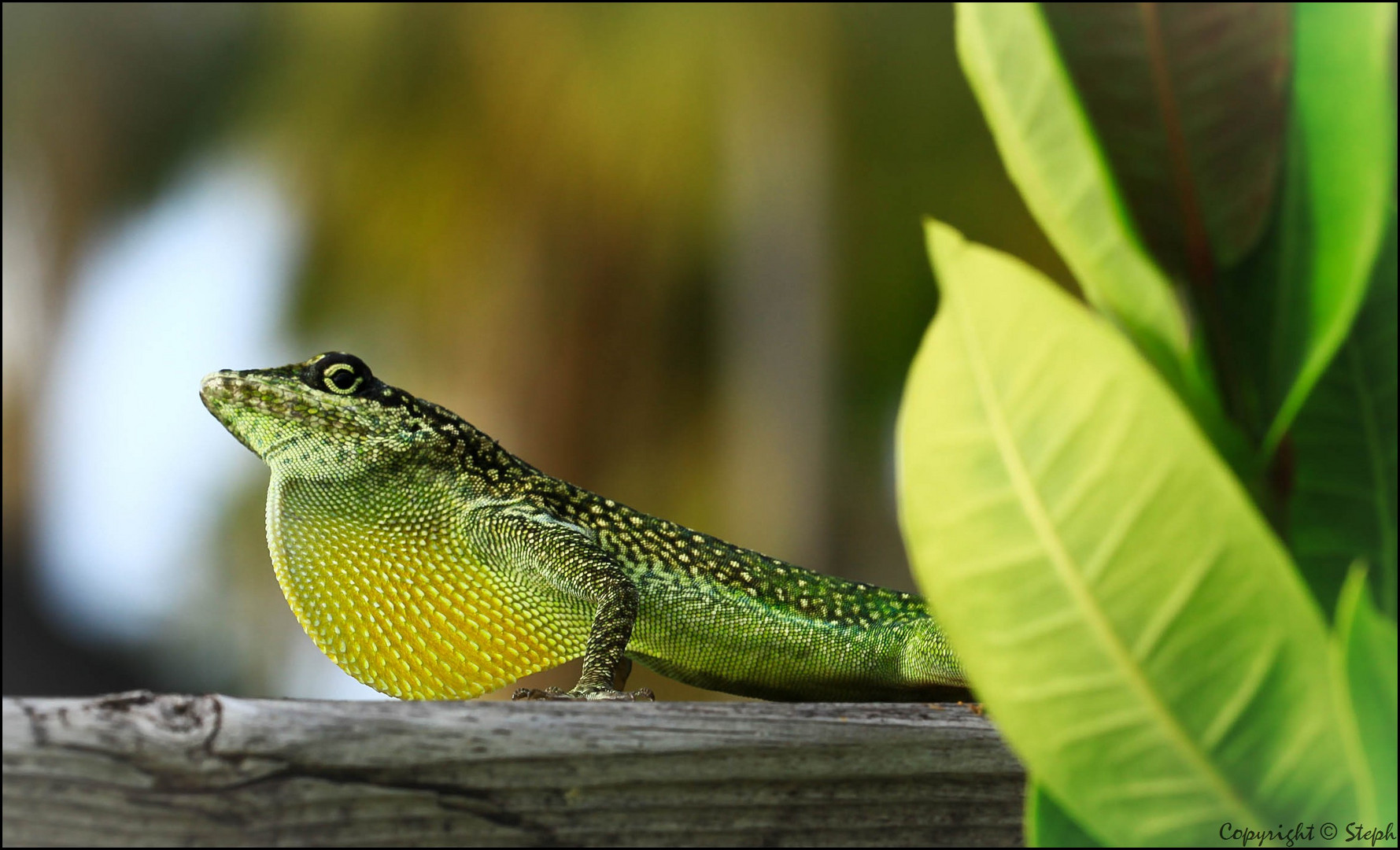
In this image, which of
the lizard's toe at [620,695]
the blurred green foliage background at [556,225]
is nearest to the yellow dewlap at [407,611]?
the lizard's toe at [620,695]

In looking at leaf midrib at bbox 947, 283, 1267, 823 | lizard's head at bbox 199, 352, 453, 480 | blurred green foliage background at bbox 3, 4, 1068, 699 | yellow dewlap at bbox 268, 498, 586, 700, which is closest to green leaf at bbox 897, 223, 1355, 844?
leaf midrib at bbox 947, 283, 1267, 823

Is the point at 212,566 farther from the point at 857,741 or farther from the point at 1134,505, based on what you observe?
the point at 1134,505

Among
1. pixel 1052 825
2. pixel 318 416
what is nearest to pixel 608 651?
pixel 318 416

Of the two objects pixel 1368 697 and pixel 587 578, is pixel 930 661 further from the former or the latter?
pixel 1368 697

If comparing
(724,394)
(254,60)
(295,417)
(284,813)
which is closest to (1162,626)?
(284,813)

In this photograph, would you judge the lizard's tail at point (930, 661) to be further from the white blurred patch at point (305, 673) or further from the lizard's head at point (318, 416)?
the white blurred patch at point (305, 673)

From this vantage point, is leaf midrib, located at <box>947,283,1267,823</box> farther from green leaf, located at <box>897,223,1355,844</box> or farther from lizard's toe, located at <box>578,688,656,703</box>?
lizard's toe, located at <box>578,688,656,703</box>
